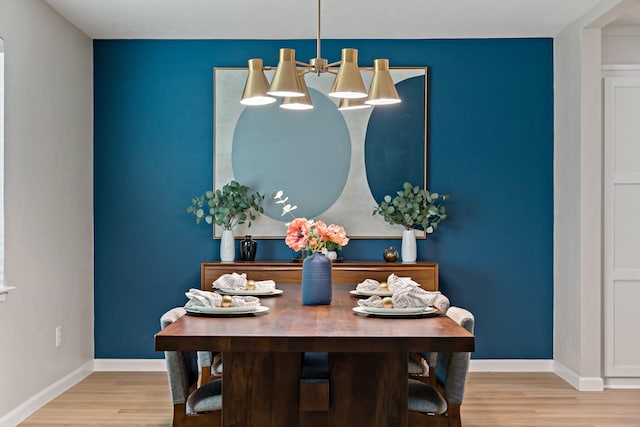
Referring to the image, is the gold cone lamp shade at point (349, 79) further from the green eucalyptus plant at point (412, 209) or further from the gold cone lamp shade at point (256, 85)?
the green eucalyptus plant at point (412, 209)

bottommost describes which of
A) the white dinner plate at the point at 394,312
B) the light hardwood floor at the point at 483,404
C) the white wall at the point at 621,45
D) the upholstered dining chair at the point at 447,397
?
the light hardwood floor at the point at 483,404

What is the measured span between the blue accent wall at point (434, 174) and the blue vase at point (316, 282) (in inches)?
89.1

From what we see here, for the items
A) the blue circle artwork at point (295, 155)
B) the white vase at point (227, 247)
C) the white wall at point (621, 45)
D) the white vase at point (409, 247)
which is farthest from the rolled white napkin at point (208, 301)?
the white wall at point (621, 45)

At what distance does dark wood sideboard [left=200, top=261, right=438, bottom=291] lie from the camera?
5.21 metres

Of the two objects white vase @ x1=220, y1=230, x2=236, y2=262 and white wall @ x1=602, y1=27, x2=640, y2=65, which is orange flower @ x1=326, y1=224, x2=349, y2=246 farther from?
white wall @ x1=602, y1=27, x2=640, y2=65

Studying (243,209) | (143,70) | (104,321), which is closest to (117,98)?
(143,70)

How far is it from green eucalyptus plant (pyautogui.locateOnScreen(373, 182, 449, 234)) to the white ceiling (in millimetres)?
1199

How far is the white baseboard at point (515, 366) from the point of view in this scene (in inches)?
222

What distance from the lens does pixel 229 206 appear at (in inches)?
215

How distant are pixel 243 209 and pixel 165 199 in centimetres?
66

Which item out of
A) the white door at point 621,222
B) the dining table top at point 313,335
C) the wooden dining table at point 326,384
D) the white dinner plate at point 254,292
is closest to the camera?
the dining table top at point 313,335

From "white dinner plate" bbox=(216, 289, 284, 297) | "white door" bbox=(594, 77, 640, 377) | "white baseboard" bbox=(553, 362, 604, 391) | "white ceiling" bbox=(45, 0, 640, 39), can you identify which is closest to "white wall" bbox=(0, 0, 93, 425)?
"white ceiling" bbox=(45, 0, 640, 39)

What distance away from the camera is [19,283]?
4266 mm

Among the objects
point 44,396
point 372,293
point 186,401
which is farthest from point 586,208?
point 44,396
